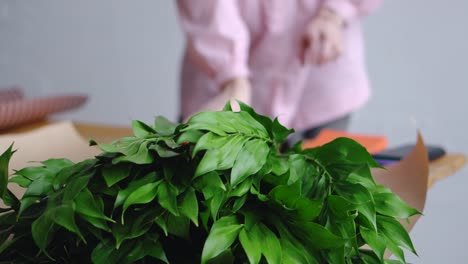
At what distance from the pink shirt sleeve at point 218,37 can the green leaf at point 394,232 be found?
2.55 feet

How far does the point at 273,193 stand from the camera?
0.40 m

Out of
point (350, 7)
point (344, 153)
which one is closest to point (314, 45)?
point (350, 7)

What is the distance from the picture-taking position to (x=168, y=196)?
14.9 inches

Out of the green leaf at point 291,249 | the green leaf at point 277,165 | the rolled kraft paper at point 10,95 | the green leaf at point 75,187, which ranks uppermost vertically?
the green leaf at point 75,187

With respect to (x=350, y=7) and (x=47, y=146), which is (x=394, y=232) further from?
(x=350, y=7)

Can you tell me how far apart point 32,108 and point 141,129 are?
89 cm

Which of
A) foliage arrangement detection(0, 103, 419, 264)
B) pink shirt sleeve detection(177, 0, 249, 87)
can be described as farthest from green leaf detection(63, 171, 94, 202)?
pink shirt sleeve detection(177, 0, 249, 87)

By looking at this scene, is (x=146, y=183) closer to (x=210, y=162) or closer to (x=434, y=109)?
(x=210, y=162)

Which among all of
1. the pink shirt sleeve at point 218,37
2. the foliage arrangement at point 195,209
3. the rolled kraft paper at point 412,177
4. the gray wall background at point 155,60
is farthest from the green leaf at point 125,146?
the gray wall background at point 155,60

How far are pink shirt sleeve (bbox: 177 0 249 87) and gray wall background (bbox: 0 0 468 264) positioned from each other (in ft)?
3.67

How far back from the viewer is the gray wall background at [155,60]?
2.29m

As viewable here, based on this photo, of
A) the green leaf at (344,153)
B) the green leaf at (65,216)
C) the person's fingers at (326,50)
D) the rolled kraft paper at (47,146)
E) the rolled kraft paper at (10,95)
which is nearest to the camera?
the green leaf at (65,216)

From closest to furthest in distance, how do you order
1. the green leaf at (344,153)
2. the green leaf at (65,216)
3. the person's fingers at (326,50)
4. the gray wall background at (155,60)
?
the green leaf at (65,216) → the green leaf at (344,153) → the person's fingers at (326,50) → the gray wall background at (155,60)

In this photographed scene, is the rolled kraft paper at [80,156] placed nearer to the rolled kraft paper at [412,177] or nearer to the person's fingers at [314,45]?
the rolled kraft paper at [412,177]
